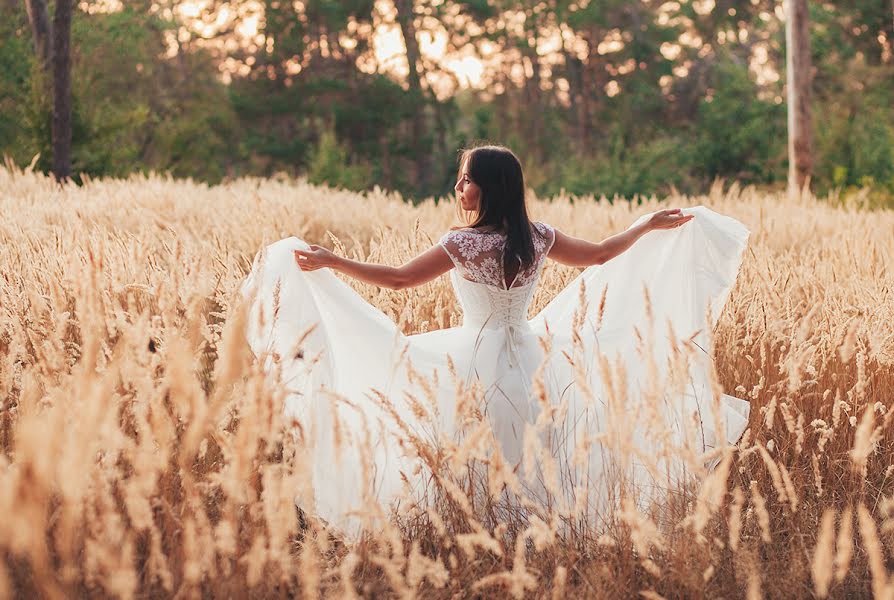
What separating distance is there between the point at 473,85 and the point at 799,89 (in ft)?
67.9

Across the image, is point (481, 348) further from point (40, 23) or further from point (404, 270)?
point (40, 23)

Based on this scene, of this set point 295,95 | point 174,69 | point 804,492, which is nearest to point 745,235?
point 804,492

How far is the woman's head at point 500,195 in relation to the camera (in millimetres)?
2977

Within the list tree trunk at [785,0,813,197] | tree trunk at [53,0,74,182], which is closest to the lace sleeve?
tree trunk at [785,0,813,197]

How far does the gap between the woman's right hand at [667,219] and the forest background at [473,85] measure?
51.6 feet

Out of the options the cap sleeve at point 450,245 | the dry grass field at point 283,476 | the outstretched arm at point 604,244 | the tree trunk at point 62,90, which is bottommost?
the dry grass field at point 283,476

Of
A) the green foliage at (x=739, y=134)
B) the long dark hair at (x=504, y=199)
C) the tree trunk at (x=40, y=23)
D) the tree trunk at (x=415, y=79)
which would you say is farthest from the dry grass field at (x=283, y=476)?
the tree trunk at (x=415, y=79)

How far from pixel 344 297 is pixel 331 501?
76 centimetres

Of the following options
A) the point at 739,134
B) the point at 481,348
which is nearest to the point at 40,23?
the point at 481,348

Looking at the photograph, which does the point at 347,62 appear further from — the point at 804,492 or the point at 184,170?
the point at 804,492

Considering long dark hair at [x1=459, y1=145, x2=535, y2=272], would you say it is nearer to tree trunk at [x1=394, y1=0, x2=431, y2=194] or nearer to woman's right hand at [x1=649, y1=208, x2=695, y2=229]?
woman's right hand at [x1=649, y1=208, x2=695, y2=229]

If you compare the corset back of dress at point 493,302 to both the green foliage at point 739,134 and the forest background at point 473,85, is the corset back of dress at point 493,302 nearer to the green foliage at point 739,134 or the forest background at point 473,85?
the forest background at point 473,85

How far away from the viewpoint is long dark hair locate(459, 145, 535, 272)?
9.76 feet

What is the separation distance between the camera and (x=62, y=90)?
11.9 meters
